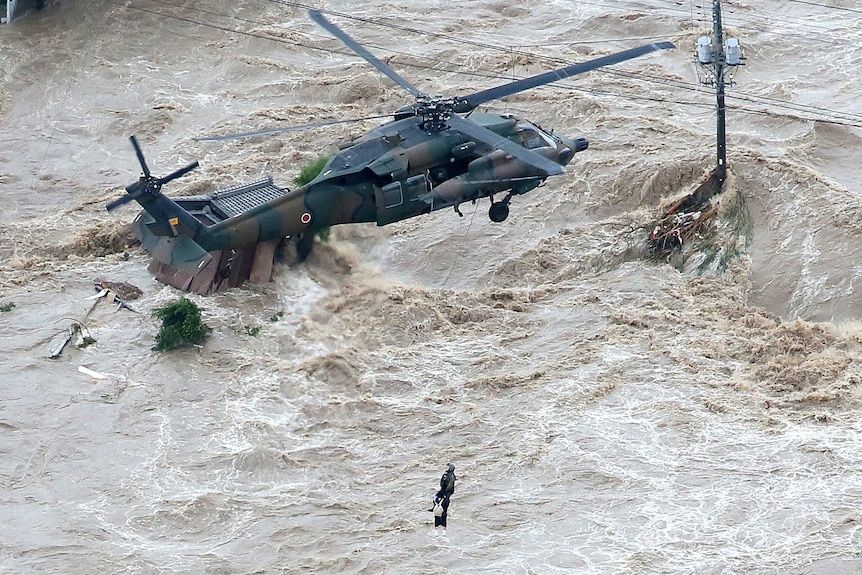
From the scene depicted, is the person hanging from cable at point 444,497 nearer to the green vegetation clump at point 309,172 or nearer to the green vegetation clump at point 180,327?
the green vegetation clump at point 180,327

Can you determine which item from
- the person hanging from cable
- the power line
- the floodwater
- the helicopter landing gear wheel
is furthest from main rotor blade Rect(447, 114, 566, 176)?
the power line

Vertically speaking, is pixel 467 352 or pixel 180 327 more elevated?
pixel 180 327

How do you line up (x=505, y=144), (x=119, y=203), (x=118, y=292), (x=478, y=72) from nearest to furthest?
1. (x=119, y=203)
2. (x=505, y=144)
3. (x=118, y=292)
4. (x=478, y=72)

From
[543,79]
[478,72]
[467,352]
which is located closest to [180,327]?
[467,352]

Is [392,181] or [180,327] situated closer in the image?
[180,327]

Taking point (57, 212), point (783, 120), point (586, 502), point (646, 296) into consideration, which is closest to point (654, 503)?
point (586, 502)

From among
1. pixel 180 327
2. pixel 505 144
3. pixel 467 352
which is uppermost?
pixel 505 144

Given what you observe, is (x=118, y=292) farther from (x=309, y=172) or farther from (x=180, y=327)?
(x=309, y=172)

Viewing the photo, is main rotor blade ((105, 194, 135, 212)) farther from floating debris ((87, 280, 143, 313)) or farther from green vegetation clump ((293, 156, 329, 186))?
green vegetation clump ((293, 156, 329, 186))
